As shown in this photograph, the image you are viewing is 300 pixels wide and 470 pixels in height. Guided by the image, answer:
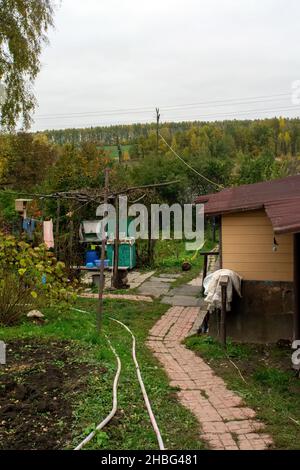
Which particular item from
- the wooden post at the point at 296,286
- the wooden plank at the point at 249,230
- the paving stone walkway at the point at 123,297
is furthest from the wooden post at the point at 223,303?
the paving stone walkway at the point at 123,297

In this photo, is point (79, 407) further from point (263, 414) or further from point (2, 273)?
point (2, 273)

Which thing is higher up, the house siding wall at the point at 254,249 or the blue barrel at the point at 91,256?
the house siding wall at the point at 254,249

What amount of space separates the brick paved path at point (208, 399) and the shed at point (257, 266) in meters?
1.17

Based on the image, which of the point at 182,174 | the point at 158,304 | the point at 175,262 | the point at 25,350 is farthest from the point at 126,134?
the point at 25,350

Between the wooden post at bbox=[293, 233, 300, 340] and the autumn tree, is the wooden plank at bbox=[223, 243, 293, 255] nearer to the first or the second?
the wooden post at bbox=[293, 233, 300, 340]

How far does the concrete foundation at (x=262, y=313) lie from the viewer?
7293 millimetres

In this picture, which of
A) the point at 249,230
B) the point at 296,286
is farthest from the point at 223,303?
the point at 249,230

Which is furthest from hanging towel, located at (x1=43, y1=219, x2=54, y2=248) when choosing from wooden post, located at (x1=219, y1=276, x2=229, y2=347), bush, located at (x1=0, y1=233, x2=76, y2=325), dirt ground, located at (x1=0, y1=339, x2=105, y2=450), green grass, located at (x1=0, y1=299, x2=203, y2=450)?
wooden post, located at (x1=219, y1=276, x2=229, y2=347)

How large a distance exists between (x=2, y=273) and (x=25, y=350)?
1.85m

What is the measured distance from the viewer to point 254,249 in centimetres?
759

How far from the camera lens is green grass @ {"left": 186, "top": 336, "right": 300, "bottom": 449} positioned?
4.20 m

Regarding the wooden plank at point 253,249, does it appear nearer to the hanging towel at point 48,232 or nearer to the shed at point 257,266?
the shed at point 257,266

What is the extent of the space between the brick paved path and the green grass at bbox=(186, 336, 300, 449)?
0.12m
